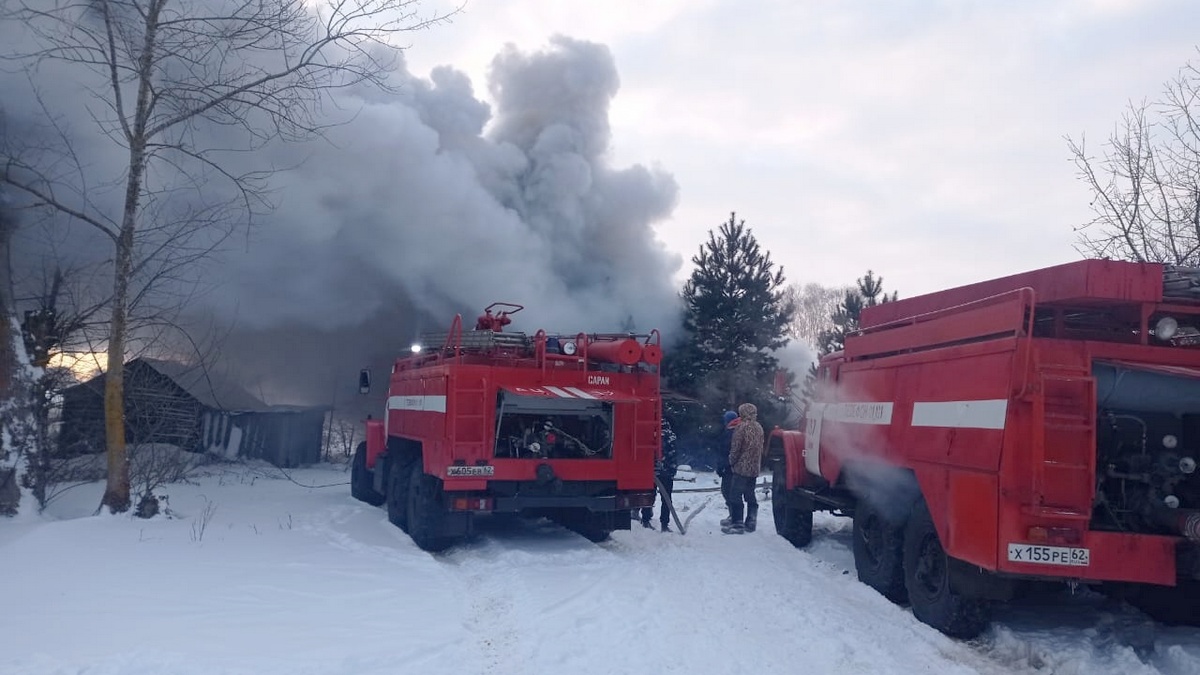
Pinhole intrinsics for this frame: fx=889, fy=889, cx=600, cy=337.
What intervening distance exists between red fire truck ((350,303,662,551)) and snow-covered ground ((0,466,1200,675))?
58 centimetres

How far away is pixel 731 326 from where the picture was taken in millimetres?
23844

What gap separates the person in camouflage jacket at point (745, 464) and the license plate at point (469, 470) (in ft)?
12.5

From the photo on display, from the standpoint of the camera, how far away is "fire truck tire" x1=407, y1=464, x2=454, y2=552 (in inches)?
400

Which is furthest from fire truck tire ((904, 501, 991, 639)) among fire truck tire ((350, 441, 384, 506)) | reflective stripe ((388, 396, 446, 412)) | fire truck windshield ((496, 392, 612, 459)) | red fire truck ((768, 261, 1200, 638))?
fire truck tire ((350, 441, 384, 506))

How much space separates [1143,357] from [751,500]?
→ 21.2ft

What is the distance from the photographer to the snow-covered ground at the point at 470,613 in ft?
18.4

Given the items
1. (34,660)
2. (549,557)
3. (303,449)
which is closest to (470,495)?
(549,557)

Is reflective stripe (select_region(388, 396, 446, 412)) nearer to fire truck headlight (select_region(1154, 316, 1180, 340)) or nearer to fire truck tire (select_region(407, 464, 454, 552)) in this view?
fire truck tire (select_region(407, 464, 454, 552))

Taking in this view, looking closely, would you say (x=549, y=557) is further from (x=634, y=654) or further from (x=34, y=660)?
(x=34, y=660)

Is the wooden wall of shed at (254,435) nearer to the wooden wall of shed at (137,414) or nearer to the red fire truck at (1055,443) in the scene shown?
the wooden wall of shed at (137,414)

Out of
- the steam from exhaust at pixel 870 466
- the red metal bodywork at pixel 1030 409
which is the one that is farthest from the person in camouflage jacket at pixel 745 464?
the red metal bodywork at pixel 1030 409

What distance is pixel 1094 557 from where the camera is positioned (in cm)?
592

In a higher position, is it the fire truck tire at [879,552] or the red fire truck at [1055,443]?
the red fire truck at [1055,443]

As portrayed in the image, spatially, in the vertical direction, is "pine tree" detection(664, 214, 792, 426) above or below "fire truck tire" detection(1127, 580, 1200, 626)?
above
